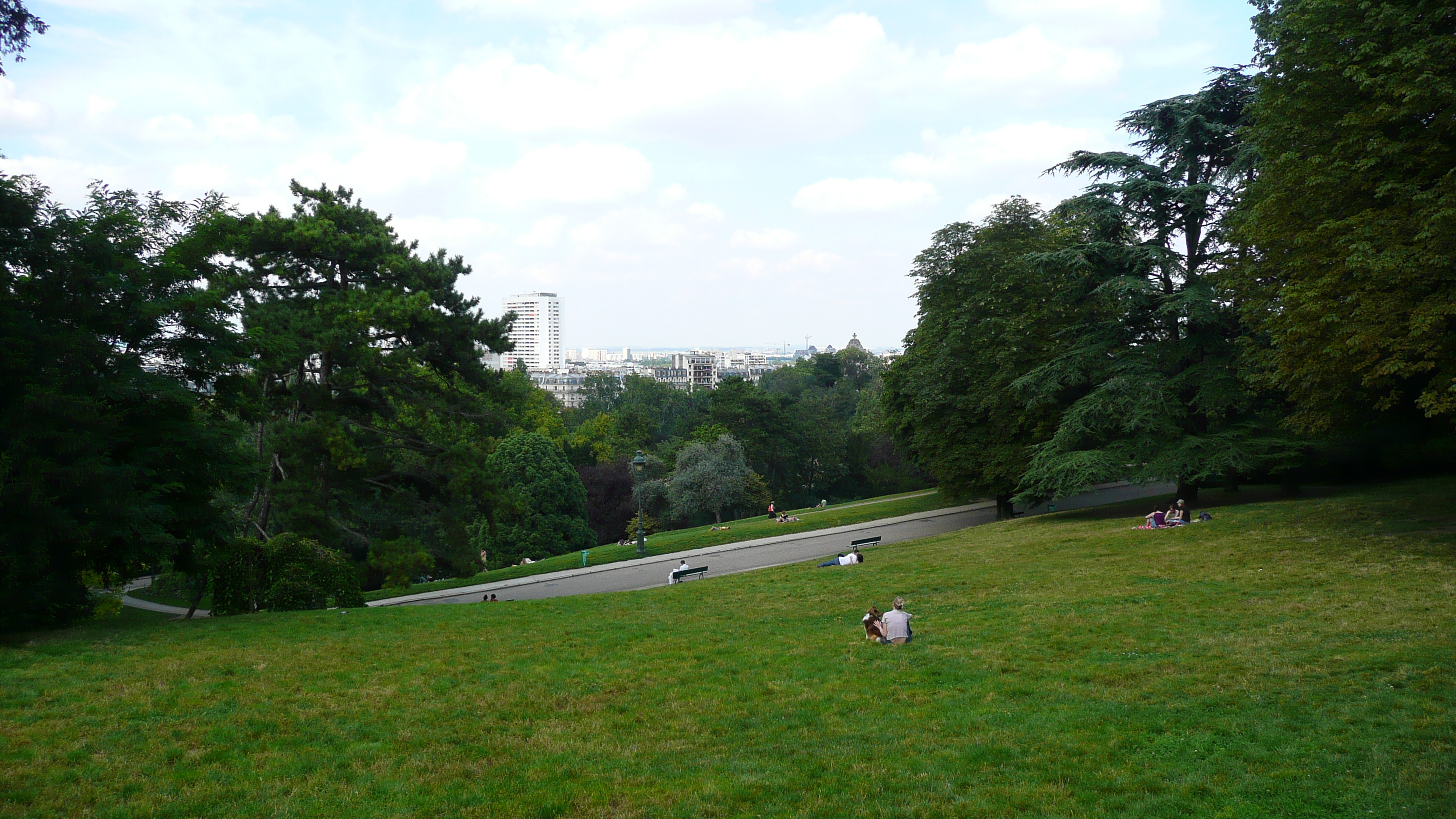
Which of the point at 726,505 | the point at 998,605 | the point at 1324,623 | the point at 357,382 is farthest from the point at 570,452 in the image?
the point at 1324,623

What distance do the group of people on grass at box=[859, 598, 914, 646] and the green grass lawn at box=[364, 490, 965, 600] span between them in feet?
61.5

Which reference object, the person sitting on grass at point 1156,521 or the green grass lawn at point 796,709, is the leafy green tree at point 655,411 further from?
the green grass lawn at point 796,709

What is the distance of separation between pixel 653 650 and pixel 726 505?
39.1 meters

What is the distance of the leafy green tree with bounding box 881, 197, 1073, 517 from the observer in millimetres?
30234

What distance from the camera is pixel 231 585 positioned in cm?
1630

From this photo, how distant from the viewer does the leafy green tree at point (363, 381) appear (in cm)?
2241

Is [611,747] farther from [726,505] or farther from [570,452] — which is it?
[570,452]

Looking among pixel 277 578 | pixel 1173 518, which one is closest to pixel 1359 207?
pixel 1173 518

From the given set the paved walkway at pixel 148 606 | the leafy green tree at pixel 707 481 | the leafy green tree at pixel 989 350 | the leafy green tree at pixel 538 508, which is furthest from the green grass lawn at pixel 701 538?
the leafy green tree at pixel 538 508

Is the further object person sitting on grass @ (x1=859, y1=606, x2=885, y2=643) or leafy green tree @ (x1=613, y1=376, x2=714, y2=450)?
leafy green tree @ (x1=613, y1=376, x2=714, y2=450)

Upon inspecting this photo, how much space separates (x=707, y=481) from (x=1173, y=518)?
99.6ft

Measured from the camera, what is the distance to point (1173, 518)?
2202 cm

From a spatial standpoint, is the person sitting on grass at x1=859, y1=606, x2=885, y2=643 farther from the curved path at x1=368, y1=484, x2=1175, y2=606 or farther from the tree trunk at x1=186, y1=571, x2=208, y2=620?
the tree trunk at x1=186, y1=571, x2=208, y2=620

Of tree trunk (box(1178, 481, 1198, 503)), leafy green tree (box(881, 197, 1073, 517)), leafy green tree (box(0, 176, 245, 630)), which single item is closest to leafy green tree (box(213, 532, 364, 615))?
leafy green tree (box(0, 176, 245, 630))
